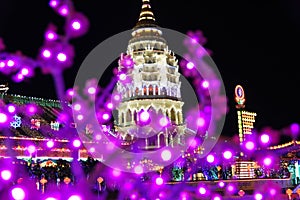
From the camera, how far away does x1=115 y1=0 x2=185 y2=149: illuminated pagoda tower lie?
49.0 meters

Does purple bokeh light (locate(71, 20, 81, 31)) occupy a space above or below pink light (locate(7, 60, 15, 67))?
above

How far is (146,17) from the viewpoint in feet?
175

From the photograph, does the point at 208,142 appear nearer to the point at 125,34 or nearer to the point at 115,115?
the point at 115,115

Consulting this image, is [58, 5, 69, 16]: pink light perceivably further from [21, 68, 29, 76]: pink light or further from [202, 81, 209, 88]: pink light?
[202, 81, 209, 88]: pink light

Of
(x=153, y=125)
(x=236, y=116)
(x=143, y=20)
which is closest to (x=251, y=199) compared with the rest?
(x=236, y=116)

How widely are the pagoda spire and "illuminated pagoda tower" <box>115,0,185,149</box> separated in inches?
16.4

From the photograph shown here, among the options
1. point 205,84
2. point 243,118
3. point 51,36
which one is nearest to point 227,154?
point 205,84

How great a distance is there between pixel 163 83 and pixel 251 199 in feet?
108

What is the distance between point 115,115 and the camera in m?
53.2

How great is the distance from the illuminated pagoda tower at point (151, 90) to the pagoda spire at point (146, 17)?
1.37 ft

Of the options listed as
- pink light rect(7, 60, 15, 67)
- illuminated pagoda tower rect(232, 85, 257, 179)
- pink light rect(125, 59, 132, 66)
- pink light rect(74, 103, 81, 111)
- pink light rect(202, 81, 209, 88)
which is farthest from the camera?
illuminated pagoda tower rect(232, 85, 257, 179)

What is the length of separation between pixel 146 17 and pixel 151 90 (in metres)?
10.5

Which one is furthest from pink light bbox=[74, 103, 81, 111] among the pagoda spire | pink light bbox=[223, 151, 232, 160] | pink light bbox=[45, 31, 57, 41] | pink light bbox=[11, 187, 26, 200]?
the pagoda spire

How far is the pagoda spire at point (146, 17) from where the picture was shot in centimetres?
5281
